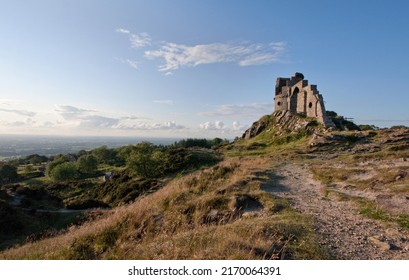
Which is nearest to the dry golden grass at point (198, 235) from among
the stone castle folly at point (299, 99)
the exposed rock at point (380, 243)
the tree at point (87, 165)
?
the exposed rock at point (380, 243)

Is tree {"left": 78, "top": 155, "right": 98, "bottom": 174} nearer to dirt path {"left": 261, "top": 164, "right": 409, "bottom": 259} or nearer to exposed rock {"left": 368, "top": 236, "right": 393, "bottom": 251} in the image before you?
dirt path {"left": 261, "top": 164, "right": 409, "bottom": 259}

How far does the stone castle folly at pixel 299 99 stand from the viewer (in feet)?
135

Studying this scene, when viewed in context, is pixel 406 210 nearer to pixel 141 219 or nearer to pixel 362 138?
pixel 141 219

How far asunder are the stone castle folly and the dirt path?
31389 millimetres

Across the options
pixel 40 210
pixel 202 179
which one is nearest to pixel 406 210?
pixel 202 179

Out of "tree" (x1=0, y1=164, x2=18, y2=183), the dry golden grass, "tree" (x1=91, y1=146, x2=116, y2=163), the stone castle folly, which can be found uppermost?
the stone castle folly

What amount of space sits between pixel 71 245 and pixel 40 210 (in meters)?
24.6

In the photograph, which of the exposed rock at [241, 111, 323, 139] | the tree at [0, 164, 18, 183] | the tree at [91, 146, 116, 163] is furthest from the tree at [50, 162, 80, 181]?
the exposed rock at [241, 111, 323, 139]

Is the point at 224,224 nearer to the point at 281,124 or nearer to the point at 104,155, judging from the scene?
the point at 281,124

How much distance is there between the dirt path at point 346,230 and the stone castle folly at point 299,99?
3139cm

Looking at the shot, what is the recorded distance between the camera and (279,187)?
542 inches

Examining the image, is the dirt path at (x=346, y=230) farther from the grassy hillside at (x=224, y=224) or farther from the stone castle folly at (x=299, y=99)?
the stone castle folly at (x=299, y=99)

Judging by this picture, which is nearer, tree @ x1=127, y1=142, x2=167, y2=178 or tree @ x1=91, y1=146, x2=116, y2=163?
tree @ x1=127, y1=142, x2=167, y2=178

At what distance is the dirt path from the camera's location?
5.76 metres
